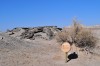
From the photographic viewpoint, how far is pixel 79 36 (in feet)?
74.4

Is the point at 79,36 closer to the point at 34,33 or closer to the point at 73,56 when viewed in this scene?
the point at 73,56

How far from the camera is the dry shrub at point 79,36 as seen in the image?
74.4ft

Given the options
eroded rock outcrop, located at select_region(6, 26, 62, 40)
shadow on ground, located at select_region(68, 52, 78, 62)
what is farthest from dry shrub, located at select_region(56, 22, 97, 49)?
eroded rock outcrop, located at select_region(6, 26, 62, 40)

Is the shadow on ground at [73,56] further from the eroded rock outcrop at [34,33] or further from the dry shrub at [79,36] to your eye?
the eroded rock outcrop at [34,33]

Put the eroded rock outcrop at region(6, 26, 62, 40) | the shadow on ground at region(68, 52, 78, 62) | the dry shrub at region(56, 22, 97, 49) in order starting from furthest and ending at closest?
the eroded rock outcrop at region(6, 26, 62, 40) → the dry shrub at region(56, 22, 97, 49) → the shadow on ground at region(68, 52, 78, 62)

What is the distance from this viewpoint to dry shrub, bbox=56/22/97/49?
2269 centimetres

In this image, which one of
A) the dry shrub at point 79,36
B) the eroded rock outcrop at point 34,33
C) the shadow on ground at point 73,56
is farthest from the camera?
the eroded rock outcrop at point 34,33

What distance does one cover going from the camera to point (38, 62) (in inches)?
766

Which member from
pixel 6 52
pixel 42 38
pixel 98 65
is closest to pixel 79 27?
pixel 98 65

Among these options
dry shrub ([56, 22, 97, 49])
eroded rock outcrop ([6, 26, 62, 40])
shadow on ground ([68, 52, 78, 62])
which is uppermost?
dry shrub ([56, 22, 97, 49])

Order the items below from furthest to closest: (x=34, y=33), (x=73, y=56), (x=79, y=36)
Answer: (x=34, y=33) → (x=79, y=36) → (x=73, y=56)

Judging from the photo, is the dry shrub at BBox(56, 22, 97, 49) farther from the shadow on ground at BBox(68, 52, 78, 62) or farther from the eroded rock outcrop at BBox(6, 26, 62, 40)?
the eroded rock outcrop at BBox(6, 26, 62, 40)

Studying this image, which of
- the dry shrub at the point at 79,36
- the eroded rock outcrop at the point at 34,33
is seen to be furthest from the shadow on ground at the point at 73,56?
the eroded rock outcrop at the point at 34,33

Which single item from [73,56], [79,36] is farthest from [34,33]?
[73,56]
